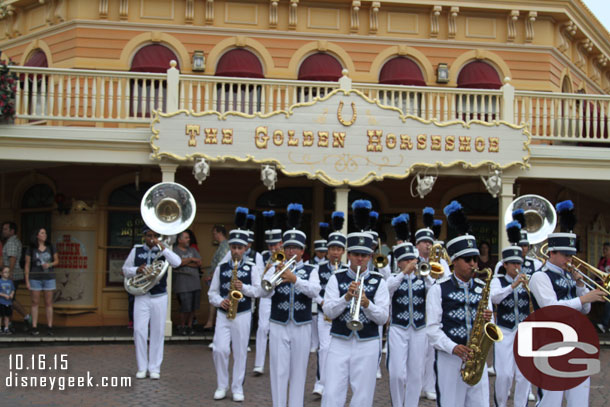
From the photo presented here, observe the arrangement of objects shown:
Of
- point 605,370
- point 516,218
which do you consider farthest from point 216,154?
point 605,370

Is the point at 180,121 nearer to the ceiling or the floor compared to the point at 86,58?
nearer to the floor

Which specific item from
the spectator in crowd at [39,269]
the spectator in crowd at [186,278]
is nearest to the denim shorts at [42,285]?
the spectator in crowd at [39,269]

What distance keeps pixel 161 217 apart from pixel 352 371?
508cm

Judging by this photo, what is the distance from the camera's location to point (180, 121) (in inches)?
580

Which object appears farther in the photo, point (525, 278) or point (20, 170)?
point (20, 170)

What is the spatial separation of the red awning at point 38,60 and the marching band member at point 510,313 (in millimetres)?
12785

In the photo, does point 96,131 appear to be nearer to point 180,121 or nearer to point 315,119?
point 180,121

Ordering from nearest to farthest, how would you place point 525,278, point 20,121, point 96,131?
point 525,278
point 96,131
point 20,121

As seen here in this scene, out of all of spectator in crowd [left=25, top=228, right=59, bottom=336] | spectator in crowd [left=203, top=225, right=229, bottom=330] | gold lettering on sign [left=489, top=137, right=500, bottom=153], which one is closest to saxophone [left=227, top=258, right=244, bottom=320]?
spectator in crowd [left=203, top=225, right=229, bottom=330]

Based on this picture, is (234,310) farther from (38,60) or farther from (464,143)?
(38,60)

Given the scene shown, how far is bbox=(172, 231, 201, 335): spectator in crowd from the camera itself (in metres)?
15.2

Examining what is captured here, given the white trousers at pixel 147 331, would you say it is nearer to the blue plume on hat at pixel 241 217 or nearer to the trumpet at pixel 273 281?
the blue plume on hat at pixel 241 217

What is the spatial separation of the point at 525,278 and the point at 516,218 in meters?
2.07

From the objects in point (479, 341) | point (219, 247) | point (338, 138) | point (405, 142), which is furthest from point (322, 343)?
point (405, 142)
